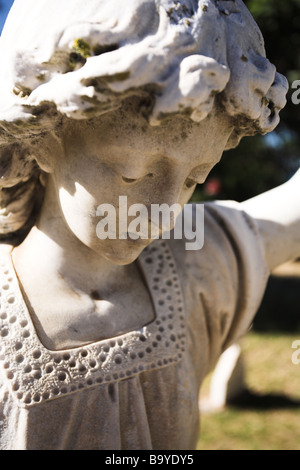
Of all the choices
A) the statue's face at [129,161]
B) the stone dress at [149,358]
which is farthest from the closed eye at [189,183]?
the stone dress at [149,358]

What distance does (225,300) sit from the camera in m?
1.51

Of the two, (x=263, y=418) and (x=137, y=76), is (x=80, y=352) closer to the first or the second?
(x=137, y=76)

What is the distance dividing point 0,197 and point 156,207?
0.41m

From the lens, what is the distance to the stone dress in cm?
122

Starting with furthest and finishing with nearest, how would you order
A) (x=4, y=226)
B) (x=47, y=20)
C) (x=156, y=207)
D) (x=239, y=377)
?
(x=239, y=377) → (x=4, y=226) → (x=156, y=207) → (x=47, y=20)

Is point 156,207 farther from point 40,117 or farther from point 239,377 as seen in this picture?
point 239,377

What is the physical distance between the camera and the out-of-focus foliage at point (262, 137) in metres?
6.11

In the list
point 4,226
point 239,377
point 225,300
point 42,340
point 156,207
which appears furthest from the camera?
point 239,377

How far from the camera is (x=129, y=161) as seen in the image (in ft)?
3.52

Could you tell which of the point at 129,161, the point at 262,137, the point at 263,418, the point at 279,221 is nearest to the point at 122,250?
the point at 129,161

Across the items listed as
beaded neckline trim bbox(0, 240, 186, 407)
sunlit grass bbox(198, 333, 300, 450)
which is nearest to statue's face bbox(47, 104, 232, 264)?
beaded neckline trim bbox(0, 240, 186, 407)

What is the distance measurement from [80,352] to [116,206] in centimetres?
36

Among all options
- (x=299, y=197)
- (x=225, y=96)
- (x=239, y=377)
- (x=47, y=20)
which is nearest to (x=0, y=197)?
(x=47, y=20)

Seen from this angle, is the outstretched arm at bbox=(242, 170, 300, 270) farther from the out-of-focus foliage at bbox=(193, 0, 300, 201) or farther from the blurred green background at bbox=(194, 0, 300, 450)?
the out-of-focus foliage at bbox=(193, 0, 300, 201)
